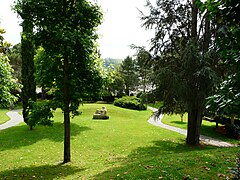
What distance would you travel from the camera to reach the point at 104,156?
11.2 metres

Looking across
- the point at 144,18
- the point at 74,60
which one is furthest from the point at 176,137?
the point at 74,60

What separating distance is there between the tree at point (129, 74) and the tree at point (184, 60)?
36351 mm

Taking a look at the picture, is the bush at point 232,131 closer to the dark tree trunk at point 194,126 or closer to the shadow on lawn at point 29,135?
the dark tree trunk at point 194,126

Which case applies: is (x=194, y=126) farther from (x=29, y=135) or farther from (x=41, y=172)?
(x=29, y=135)

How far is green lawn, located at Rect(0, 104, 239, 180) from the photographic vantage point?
6.16 m

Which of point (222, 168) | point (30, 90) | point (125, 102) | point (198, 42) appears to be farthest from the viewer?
point (125, 102)

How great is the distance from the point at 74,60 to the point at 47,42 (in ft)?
4.42

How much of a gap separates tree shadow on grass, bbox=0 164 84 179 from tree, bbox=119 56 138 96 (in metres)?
42.3

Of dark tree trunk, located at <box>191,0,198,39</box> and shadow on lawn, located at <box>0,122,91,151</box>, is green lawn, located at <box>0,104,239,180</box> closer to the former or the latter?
shadow on lawn, located at <box>0,122,91,151</box>

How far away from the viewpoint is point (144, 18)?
14641mm

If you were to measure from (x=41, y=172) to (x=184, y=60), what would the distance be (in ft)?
29.7

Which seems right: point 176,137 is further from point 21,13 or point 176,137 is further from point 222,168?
point 21,13

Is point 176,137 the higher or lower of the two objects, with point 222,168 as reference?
lower

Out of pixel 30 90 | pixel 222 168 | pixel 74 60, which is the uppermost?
pixel 74 60
